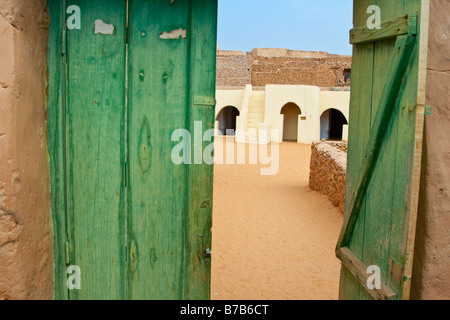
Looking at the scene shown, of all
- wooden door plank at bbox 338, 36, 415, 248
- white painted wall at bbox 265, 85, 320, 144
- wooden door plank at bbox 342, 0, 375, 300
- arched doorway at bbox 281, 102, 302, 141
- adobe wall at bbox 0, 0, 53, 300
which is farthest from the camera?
arched doorway at bbox 281, 102, 302, 141

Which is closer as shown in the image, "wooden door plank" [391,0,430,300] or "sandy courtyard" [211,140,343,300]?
"wooden door plank" [391,0,430,300]

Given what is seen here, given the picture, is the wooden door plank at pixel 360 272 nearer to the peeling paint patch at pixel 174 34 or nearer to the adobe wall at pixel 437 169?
the adobe wall at pixel 437 169

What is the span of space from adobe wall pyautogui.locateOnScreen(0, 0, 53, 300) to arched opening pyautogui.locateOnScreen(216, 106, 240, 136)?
24.6 m

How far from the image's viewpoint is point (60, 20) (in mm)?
2158

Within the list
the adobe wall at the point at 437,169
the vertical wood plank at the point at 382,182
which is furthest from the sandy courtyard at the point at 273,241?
the adobe wall at the point at 437,169

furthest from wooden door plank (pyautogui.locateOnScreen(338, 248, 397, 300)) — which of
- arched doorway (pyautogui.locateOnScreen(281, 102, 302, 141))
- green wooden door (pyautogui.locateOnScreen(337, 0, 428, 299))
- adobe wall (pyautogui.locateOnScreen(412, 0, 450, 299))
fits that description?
arched doorway (pyautogui.locateOnScreen(281, 102, 302, 141))

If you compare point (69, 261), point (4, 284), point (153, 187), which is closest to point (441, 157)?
point (153, 187)

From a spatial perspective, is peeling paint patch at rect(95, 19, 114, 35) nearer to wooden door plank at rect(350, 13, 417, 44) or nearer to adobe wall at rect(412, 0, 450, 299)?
wooden door plank at rect(350, 13, 417, 44)

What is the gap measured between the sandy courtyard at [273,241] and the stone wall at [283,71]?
652 inches

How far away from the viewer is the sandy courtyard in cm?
524

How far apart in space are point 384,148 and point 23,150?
6.28 ft

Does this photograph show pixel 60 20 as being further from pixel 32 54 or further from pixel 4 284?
pixel 4 284

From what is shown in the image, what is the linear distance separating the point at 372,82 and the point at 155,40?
136 cm

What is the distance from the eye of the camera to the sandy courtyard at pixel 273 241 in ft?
17.2
